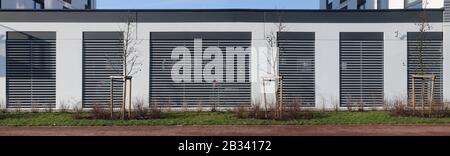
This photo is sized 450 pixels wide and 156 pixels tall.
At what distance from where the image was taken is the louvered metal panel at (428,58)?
75.0 feet

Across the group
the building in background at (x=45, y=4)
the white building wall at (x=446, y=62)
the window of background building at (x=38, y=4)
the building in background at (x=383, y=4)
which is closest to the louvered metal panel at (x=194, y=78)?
the white building wall at (x=446, y=62)

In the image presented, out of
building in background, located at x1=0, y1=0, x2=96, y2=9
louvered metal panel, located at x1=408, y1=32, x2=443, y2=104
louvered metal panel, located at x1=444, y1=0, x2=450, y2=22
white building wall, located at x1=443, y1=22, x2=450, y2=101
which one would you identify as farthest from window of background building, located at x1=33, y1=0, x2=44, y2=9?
white building wall, located at x1=443, y1=22, x2=450, y2=101

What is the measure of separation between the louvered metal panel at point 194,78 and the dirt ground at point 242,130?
22.5 ft

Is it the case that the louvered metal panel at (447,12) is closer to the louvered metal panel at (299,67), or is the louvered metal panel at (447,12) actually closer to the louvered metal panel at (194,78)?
the louvered metal panel at (299,67)

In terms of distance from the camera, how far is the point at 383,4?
34219mm

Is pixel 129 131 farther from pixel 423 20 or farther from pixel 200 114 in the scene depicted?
pixel 423 20

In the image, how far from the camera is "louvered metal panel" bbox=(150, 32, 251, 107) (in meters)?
22.8

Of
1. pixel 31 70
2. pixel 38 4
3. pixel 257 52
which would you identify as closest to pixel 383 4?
pixel 257 52

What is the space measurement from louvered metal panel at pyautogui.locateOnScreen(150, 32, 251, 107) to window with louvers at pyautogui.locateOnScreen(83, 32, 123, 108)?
1.35 m

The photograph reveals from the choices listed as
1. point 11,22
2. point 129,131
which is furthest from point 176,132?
point 11,22

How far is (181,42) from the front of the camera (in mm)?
22812

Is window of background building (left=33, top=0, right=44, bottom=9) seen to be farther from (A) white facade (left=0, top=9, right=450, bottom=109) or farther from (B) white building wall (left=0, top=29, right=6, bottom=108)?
(A) white facade (left=0, top=9, right=450, bottom=109)

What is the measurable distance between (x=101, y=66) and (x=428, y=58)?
1301 cm

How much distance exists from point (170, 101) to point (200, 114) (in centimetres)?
308
